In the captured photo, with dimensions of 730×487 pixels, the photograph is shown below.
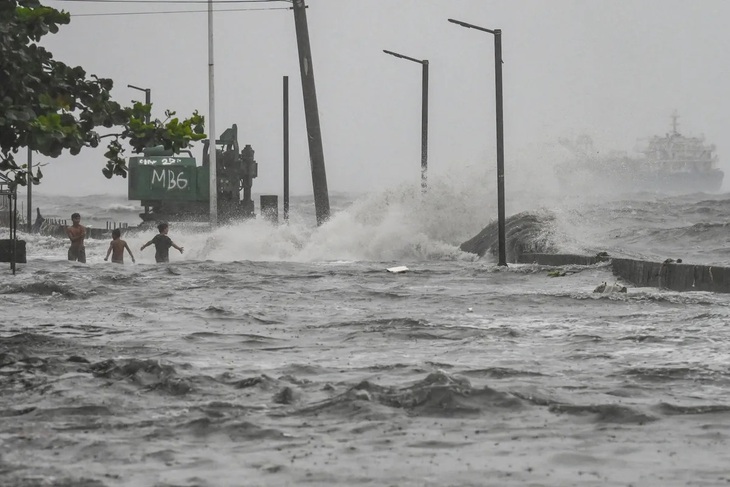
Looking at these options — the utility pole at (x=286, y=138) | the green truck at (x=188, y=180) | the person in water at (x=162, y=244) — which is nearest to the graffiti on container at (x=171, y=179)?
the green truck at (x=188, y=180)

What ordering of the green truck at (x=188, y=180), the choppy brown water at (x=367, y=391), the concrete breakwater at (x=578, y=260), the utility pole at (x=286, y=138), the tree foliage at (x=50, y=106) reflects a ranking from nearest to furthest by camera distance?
the choppy brown water at (x=367, y=391), the tree foliage at (x=50, y=106), the concrete breakwater at (x=578, y=260), the green truck at (x=188, y=180), the utility pole at (x=286, y=138)

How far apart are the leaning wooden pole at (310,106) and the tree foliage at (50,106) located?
2228 cm

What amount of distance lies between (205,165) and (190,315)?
84.4 feet

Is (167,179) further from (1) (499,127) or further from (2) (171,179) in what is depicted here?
(1) (499,127)

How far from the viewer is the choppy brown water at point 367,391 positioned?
774 cm

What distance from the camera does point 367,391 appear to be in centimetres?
1018

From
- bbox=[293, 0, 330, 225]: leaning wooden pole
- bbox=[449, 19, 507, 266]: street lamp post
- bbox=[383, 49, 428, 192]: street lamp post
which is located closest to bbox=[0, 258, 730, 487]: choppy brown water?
bbox=[449, 19, 507, 266]: street lamp post

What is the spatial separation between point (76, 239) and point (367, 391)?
1857 cm

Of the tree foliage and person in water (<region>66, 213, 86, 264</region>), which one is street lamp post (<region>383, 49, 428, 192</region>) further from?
the tree foliage

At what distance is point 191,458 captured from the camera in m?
7.94

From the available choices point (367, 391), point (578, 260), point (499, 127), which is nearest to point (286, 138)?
point (499, 127)

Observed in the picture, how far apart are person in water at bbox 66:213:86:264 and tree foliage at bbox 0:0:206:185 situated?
12.2m

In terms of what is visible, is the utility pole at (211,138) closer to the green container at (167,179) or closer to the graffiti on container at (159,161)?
the green container at (167,179)

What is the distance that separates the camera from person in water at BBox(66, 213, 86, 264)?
27.5 meters
